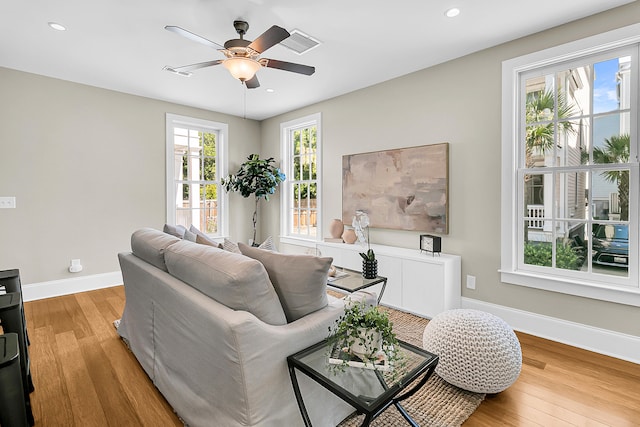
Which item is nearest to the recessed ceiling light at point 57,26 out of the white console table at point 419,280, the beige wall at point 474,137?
the white console table at point 419,280

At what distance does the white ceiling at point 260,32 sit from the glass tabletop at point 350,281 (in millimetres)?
2213

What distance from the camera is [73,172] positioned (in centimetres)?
398

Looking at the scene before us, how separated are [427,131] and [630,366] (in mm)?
2624

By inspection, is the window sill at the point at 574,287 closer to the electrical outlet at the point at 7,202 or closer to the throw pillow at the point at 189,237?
the throw pillow at the point at 189,237

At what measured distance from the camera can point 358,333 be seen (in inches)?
54.1

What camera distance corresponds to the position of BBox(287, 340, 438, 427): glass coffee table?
3.82 feet

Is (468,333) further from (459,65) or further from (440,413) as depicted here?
(459,65)

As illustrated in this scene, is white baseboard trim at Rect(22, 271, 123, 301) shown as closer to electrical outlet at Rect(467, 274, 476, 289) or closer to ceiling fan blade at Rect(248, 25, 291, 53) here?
ceiling fan blade at Rect(248, 25, 291, 53)

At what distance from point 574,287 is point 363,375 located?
2322 mm

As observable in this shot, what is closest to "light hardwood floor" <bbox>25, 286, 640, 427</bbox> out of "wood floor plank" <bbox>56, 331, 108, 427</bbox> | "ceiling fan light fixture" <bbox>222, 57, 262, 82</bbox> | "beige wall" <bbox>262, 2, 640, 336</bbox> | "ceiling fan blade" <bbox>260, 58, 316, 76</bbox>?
"wood floor plank" <bbox>56, 331, 108, 427</bbox>

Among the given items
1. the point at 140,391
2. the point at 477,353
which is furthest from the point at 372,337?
the point at 140,391

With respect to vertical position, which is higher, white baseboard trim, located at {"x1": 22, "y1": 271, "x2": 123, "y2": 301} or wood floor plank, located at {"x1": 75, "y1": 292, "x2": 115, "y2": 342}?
white baseboard trim, located at {"x1": 22, "y1": 271, "x2": 123, "y2": 301}

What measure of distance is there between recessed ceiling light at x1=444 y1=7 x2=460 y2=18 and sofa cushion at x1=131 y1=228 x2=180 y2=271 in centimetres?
268

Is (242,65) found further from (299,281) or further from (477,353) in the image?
(477,353)
